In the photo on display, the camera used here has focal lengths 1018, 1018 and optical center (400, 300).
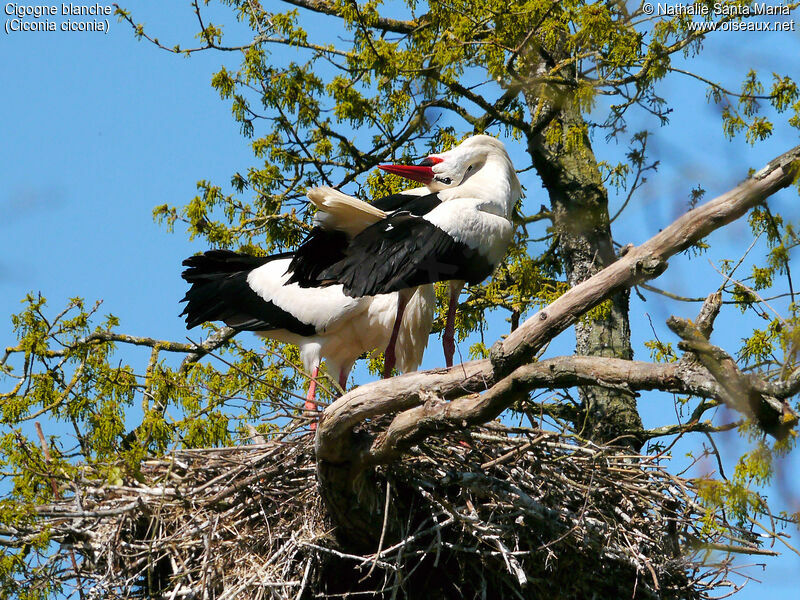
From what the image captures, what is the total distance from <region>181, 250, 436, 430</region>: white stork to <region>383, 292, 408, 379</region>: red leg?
0.22 metres

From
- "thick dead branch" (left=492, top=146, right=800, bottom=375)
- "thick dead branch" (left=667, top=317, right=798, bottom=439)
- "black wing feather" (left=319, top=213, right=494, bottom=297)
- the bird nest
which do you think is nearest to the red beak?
"black wing feather" (left=319, top=213, right=494, bottom=297)

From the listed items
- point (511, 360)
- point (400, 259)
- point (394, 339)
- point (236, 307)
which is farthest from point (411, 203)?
point (511, 360)

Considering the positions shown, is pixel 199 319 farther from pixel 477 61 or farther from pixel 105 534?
pixel 477 61

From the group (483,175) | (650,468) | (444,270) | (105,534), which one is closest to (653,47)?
(483,175)

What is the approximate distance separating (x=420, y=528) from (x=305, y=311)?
249 cm

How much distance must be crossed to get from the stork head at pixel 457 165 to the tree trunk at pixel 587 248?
89cm

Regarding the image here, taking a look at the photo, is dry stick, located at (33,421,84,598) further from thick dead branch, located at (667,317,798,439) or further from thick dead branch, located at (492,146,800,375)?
thick dead branch, located at (667,317,798,439)

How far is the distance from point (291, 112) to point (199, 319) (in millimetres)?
2367

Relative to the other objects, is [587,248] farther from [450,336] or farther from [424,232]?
[424,232]

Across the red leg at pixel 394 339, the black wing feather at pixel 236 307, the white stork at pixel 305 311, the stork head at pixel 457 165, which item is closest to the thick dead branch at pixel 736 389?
the red leg at pixel 394 339

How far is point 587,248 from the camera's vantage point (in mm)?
8344

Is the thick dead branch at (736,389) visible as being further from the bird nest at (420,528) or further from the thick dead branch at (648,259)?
the bird nest at (420,528)

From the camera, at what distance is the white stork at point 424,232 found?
6062mm

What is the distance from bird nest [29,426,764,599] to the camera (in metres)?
5.25
